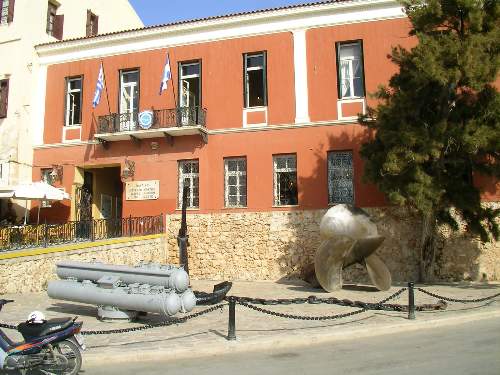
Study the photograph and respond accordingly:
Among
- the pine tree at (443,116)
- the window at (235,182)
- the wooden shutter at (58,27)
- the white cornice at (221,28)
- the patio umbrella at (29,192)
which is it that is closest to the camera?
the pine tree at (443,116)

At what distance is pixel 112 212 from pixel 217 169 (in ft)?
20.3

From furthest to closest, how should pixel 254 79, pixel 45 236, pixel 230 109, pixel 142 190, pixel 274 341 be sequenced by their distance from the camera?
pixel 142 190, pixel 254 79, pixel 230 109, pixel 45 236, pixel 274 341

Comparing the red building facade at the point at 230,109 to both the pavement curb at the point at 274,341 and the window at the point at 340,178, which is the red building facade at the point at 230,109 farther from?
the pavement curb at the point at 274,341

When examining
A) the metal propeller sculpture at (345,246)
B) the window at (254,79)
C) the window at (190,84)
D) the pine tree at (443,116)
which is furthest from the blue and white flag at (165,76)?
the metal propeller sculpture at (345,246)

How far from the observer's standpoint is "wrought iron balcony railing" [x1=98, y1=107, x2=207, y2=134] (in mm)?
Answer: 16641

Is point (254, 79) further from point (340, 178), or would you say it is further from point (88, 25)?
point (88, 25)

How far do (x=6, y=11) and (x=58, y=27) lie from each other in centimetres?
207

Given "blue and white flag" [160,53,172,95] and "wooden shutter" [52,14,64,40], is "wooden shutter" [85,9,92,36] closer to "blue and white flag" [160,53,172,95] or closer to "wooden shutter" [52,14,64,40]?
"wooden shutter" [52,14,64,40]

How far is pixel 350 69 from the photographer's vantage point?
637 inches

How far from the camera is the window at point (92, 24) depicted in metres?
21.9

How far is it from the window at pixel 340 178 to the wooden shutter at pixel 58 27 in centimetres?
1304

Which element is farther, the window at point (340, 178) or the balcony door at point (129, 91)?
the balcony door at point (129, 91)

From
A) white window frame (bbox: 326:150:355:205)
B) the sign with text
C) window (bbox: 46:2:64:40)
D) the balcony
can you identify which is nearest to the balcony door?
the balcony

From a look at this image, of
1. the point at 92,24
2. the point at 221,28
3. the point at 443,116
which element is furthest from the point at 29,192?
the point at 443,116
